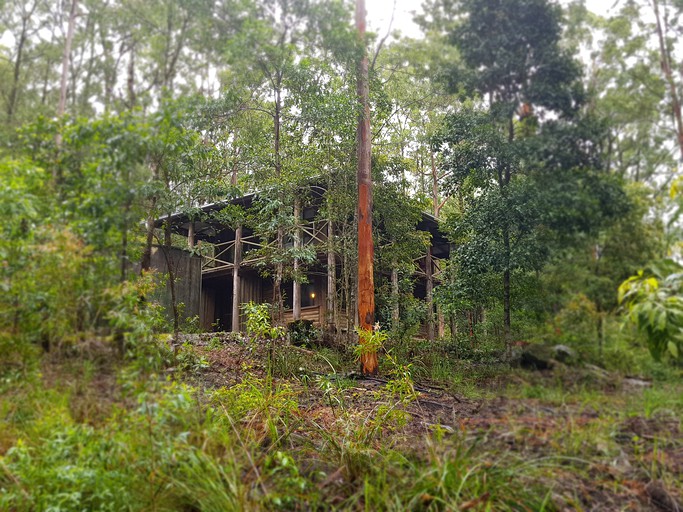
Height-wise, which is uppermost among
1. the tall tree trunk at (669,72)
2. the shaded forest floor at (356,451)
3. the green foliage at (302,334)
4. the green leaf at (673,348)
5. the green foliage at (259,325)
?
the tall tree trunk at (669,72)

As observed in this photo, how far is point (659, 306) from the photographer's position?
3477 mm

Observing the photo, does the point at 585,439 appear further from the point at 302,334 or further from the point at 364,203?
the point at 302,334

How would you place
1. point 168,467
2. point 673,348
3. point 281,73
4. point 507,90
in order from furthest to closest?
1. point 281,73
2. point 507,90
3. point 673,348
4. point 168,467

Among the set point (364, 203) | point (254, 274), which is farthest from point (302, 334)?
point (254, 274)

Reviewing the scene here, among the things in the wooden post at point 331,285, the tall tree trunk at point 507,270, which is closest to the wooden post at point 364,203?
the wooden post at point 331,285

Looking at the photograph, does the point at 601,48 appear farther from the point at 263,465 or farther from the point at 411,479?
the point at 263,465

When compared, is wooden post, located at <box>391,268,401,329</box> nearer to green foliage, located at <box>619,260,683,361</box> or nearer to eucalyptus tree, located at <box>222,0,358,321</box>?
eucalyptus tree, located at <box>222,0,358,321</box>

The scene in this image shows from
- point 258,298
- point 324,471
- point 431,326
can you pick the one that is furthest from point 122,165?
point 258,298

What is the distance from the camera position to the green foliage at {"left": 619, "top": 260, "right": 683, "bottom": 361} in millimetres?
3473

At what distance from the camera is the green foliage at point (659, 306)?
3473 millimetres

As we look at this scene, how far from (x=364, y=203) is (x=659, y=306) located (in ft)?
17.3

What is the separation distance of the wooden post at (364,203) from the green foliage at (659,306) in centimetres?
452

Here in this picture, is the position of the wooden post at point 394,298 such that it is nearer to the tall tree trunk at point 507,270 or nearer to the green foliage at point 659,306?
the tall tree trunk at point 507,270

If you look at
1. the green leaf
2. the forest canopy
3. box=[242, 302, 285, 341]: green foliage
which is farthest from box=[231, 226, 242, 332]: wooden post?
the green leaf
